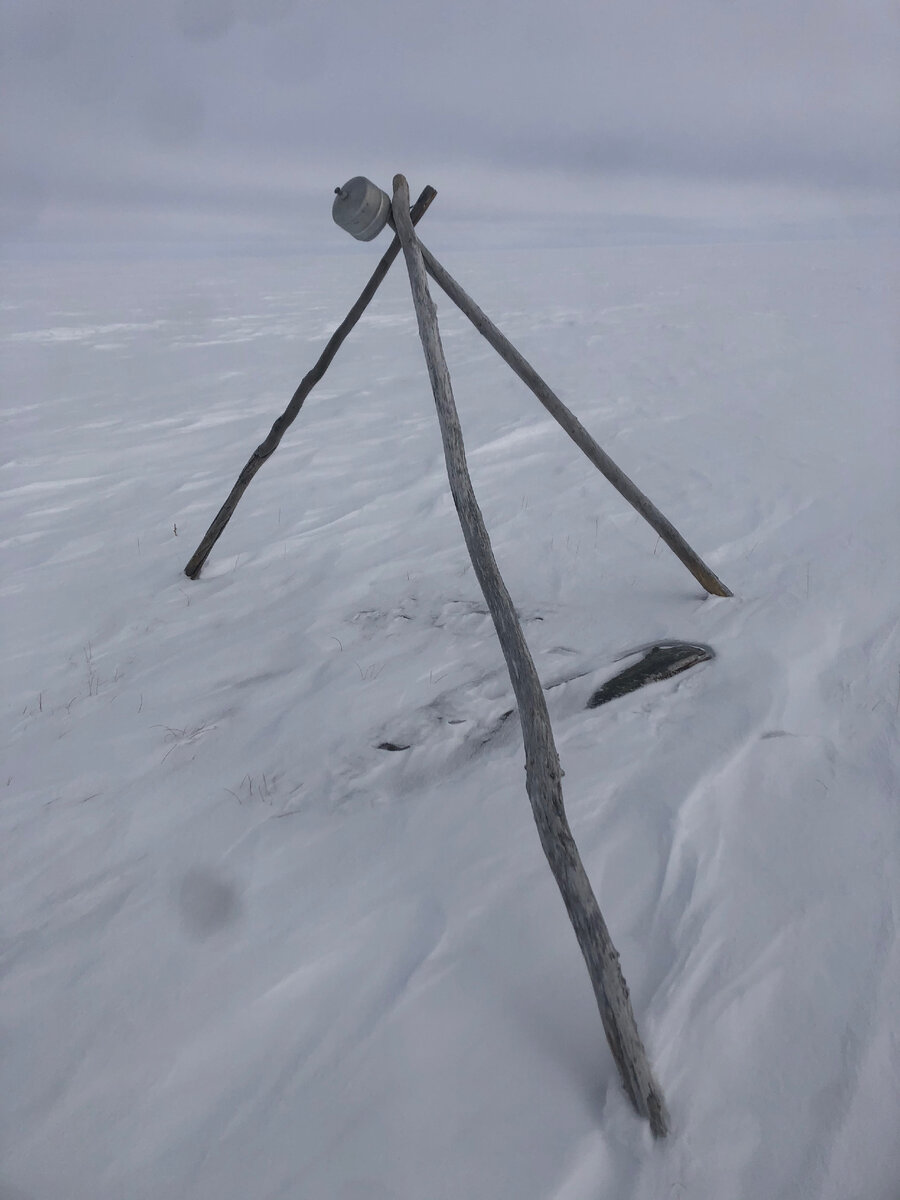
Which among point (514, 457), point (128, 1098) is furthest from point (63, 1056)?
point (514, 457)

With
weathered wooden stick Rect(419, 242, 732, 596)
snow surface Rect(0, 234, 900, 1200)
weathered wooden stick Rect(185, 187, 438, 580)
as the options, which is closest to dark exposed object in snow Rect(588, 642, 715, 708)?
snow surface Rect(0, 234, 900, 1200)

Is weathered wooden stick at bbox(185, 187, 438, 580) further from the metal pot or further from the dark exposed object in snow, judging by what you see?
the dark exposed object in snow

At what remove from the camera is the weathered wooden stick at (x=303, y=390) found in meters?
3.52

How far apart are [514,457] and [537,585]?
2813 mm

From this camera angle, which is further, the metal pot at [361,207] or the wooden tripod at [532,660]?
the metal pot at [361,207]

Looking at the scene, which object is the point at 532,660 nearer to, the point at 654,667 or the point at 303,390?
the point at 654,667

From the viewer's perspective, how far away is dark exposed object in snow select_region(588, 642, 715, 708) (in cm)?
310

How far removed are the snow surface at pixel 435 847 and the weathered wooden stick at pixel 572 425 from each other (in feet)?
0.80

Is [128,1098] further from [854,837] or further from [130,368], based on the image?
[130,368]

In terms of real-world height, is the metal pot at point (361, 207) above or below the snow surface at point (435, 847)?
above

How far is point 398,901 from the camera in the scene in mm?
2236

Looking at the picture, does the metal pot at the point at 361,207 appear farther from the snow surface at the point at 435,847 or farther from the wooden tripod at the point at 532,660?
the snow surface at the point at 435,847

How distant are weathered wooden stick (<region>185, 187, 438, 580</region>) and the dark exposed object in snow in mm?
2066

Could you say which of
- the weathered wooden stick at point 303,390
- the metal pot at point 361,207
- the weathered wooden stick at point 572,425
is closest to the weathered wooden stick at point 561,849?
the weathered wooden stick at point 572,425
